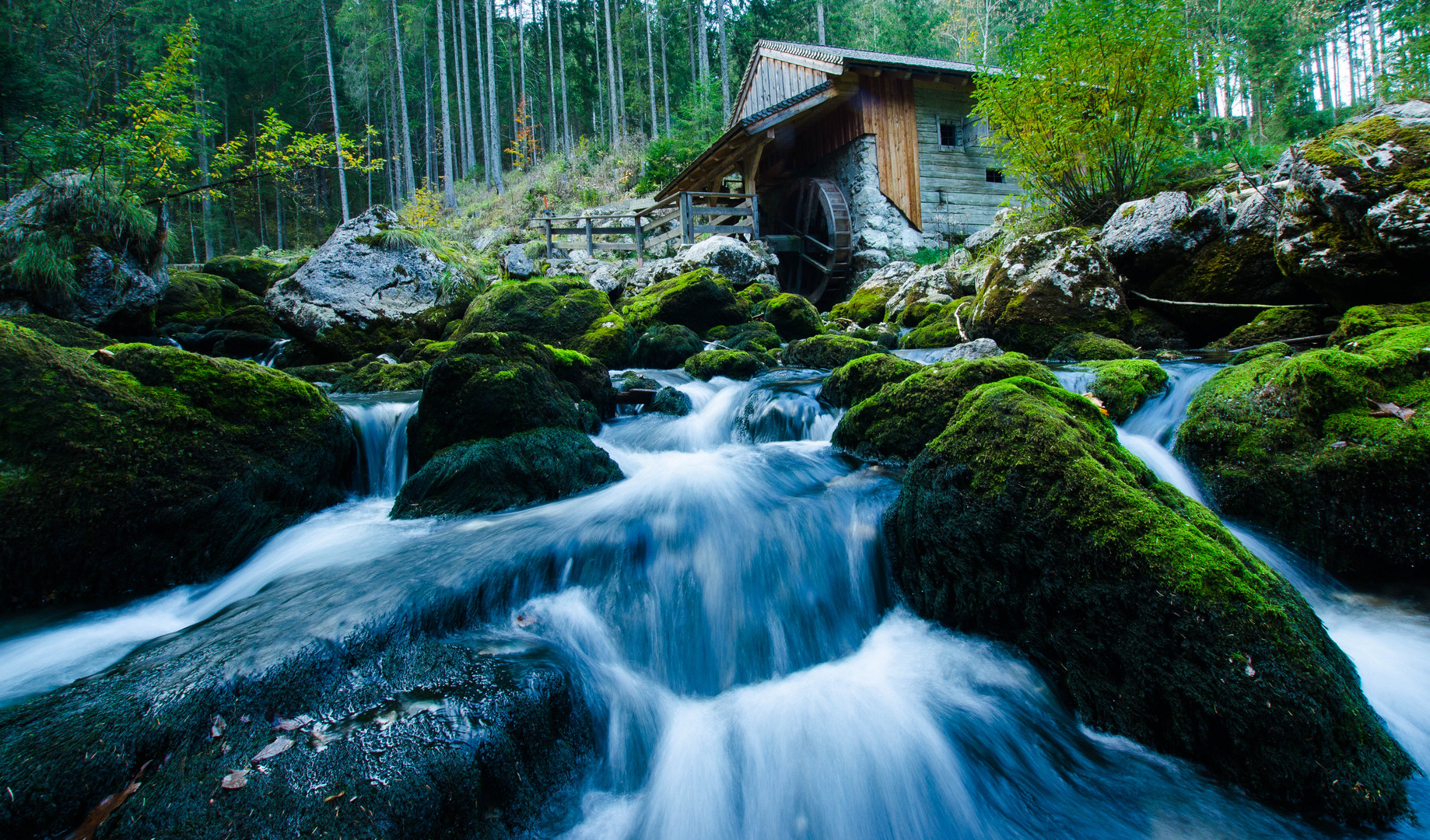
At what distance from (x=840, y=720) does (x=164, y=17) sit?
4156 centimetres

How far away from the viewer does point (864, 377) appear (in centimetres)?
555

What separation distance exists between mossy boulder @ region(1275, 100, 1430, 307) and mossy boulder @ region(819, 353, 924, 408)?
→ 145 inches

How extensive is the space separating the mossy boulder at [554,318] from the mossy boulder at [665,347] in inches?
9.2

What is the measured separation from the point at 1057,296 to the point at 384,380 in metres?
8.52

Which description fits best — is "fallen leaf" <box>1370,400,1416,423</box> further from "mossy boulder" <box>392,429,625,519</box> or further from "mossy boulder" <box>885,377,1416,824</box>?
"mossy boulder" <box>392,429,625,519</box>

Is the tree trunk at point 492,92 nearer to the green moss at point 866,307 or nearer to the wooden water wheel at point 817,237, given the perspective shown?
the wooden water wheel at point 817,237

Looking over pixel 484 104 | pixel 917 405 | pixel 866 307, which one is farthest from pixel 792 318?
pixel 484 104

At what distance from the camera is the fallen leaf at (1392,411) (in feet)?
9.91

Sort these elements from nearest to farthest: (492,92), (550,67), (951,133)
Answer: (951,133)
(492,92)
(550,67)

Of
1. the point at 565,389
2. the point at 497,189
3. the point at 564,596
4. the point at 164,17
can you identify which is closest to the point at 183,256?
the point at 164,17

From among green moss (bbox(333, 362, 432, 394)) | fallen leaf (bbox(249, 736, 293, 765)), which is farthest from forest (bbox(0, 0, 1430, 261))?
fallen leaf (bbox(249, 736, 293, 765))

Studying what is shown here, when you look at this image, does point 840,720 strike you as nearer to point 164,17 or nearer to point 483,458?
point 483,458

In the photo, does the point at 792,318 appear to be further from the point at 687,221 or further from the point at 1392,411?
the point at 1392,411

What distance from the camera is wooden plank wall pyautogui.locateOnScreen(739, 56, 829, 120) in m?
17.2
